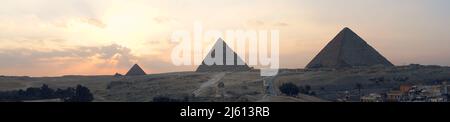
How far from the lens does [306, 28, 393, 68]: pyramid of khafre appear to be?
433 feet

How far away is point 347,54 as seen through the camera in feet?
→ 442

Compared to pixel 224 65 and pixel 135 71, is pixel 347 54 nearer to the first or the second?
pixel 224 65

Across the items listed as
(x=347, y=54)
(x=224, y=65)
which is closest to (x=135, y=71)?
(x=224, y=65)

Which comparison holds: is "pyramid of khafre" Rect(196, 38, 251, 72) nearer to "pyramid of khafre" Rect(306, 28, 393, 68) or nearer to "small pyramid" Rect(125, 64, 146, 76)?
"small pyramid" Rect(125, 64, 146, 76)

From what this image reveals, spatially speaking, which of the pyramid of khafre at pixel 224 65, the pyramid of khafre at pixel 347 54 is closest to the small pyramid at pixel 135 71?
the pyramid of khafre at pixel 224 65

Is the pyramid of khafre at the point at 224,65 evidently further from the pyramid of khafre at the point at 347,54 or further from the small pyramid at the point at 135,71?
the pyramid of khafre at the point at 347,54

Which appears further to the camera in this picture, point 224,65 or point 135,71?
point 135,71

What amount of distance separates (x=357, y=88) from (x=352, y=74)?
16714 mm

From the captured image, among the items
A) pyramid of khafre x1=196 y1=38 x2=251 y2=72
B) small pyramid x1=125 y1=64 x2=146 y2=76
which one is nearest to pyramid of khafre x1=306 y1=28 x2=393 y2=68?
pyramid of khafre x1=196 y1=38 x2=251 y2=72

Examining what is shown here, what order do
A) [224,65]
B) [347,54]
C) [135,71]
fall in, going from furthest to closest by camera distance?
[135,71] → [224,65] → [347,54]

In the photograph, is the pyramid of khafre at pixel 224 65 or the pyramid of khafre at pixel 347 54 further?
the pyramid of khafre at pixel 224 65

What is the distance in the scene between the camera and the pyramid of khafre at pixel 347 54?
433 feet

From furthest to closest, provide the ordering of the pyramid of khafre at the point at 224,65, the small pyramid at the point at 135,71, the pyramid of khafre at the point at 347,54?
the small pyramid at the point at 135,71 → the pyramid of khafre at the point at 224,65 → the pyramid of khafre at the point at 347,54
